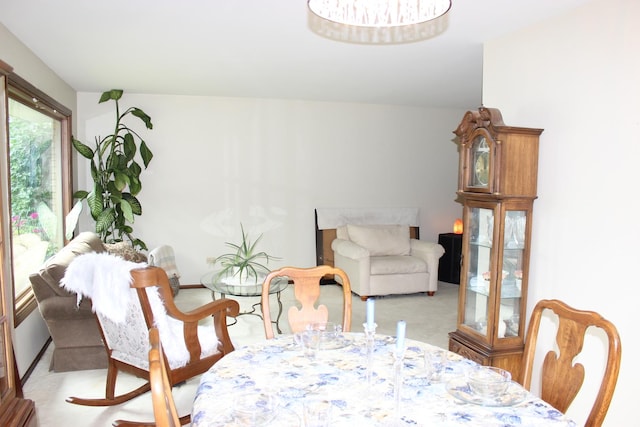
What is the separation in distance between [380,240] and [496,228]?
3.03 meters

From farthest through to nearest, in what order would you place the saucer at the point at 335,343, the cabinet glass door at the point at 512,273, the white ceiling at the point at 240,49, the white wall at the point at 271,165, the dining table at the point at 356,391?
the white wall at the point at 271,165
the cabinet glass door at the point at 512,273
the white ceiling at the point at 240,49
the saucer at the point at 335,343
the dining table at the point at 356,391

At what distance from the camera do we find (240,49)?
3.51m

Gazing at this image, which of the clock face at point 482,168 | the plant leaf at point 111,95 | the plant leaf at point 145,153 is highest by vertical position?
the plant leaf at point 111,95

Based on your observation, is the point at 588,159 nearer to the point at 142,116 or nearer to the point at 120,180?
the point at 120,180

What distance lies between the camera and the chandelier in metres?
1.57

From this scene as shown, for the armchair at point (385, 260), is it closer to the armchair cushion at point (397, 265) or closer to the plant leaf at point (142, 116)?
the armchair cushion at point (397, 265)

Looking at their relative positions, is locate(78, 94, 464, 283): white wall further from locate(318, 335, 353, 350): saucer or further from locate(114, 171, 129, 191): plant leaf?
locate(318, 335, 353, 350): saucer

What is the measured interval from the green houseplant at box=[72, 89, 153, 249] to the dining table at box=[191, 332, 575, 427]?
3660 mm

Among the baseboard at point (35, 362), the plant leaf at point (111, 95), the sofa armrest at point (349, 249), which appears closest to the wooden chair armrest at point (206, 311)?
the baseboard at point (35, 362)

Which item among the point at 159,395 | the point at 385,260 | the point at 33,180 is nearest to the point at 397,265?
the point at 385,260

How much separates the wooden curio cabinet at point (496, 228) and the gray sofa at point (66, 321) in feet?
8.32

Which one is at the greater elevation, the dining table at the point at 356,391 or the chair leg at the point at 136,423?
the dining table at the point at 356,391

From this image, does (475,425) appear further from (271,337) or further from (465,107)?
(465,107)

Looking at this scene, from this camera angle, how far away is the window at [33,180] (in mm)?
3449
